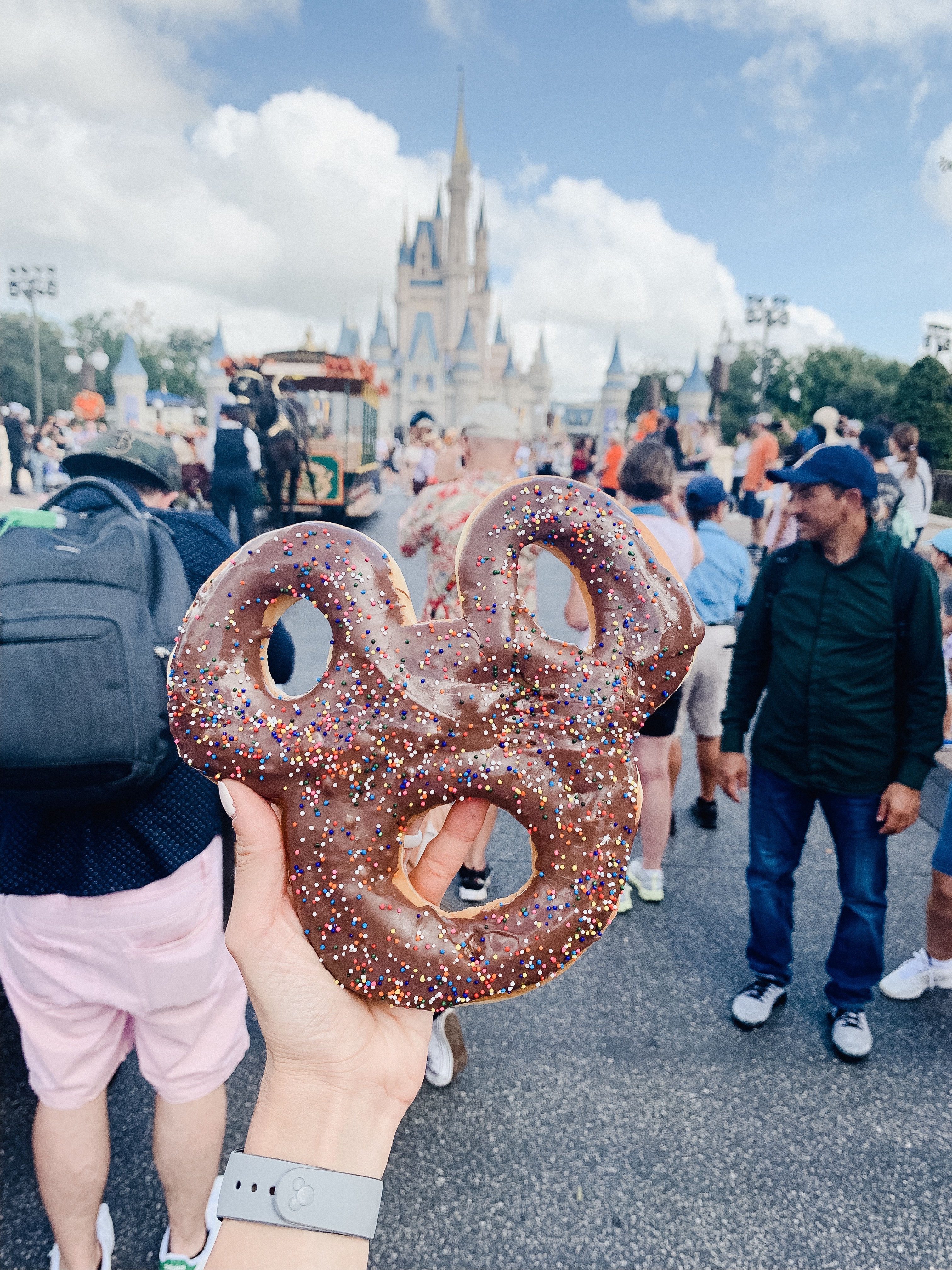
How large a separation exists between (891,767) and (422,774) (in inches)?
79.7

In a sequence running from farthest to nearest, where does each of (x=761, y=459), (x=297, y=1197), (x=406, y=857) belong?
(x=761, y=459), (x=406, y=857), (x=297, y=1197)

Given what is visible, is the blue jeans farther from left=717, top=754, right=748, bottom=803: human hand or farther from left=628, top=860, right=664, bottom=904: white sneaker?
left=628, top=860, right=664, bottom=904: white sneaker

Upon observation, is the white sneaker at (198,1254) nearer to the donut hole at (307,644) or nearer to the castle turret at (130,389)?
the donut hole at (307,644)

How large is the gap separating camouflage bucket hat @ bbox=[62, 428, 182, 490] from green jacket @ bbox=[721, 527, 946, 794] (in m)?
1.89

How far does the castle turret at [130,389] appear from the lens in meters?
24.0

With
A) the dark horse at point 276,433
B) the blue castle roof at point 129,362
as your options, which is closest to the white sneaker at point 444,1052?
the dark horse at point 276,433

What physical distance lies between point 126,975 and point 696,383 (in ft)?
112

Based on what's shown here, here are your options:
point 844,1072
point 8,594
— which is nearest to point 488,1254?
point 844,1072

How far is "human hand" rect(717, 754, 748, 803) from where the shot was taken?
285cm

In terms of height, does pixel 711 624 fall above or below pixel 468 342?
below

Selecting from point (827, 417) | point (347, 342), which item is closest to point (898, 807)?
point (827, 417)

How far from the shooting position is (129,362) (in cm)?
2667

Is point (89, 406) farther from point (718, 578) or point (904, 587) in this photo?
point (904, 587)

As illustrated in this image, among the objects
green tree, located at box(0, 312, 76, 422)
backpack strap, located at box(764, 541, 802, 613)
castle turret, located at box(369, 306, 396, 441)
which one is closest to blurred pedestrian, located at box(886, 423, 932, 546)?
backpack strap, located at box(764, 541, 802, 613)
